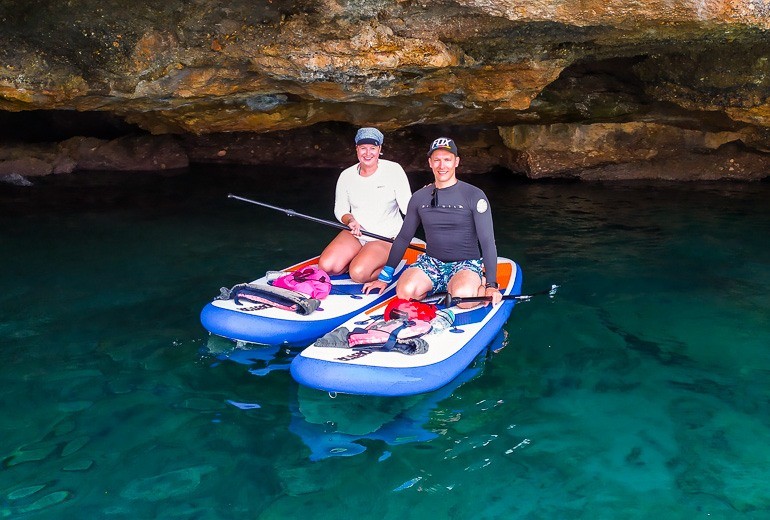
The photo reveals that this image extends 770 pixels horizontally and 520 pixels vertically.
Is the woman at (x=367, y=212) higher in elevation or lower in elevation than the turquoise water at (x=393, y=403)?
higher

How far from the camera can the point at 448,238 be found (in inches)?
266

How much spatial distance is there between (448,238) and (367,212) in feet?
3.75

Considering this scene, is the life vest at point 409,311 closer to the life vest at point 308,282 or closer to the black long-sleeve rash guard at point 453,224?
the black long-sleeve rash guard at point 453,224

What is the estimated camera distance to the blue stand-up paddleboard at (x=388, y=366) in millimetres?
5348

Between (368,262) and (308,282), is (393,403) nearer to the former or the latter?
(308,282)

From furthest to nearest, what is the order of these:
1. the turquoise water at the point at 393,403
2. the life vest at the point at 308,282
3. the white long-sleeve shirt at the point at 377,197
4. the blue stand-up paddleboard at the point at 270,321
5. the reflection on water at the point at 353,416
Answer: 1. the white long-sleeve shirt at the point at 377,197
2. the life vest at the point at 308,282
3. the blue stand-up paddleboard at the point at 270,321
4. the reflection on water at the point at 353,416
5. the turquoise water at the point at 393,403

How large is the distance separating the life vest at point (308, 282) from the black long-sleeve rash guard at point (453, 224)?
69cm

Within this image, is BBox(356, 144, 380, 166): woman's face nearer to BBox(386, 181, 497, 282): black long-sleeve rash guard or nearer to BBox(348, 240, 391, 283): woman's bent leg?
BBox(386, 181, 497, 282): black long-sleeve rash guard

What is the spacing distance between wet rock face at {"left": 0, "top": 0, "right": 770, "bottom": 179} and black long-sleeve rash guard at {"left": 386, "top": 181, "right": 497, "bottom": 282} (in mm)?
1765

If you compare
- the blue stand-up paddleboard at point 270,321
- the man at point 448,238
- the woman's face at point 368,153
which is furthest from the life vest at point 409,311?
the woman's face at point 368,153

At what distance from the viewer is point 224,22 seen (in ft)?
25.0

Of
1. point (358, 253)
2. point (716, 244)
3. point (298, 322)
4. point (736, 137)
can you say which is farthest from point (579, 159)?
point (298, 322)

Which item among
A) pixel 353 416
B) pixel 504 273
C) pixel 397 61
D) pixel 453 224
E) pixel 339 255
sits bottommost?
pixel 353 416

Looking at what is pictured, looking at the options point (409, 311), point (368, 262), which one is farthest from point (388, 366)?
point (368, 262)
